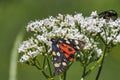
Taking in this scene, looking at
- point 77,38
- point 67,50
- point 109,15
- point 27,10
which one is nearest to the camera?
point 67,50

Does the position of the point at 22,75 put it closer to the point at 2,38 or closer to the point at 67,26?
the point at 2,38

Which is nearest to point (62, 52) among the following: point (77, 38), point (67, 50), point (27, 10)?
point (67, 50)

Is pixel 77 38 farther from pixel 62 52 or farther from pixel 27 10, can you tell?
pixel 27 10

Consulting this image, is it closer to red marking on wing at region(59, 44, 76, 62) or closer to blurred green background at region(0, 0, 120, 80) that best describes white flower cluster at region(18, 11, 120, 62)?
red marking on wing at region(59, 44, 76, 62)

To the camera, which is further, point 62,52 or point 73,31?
point 73,31

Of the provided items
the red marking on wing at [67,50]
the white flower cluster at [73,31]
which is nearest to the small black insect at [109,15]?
the white flower cluster at [73,31]

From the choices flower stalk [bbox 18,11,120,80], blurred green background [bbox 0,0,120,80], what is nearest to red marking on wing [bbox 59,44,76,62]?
flower stalk [bbox 18,11,120,80]

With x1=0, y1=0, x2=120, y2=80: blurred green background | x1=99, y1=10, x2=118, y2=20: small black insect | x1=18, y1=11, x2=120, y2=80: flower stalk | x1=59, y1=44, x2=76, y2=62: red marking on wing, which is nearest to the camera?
x1=59, y1=44, x2=76, y2=62: red marking on wing

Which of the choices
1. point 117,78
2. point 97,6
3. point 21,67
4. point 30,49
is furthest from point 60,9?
point 30,49
